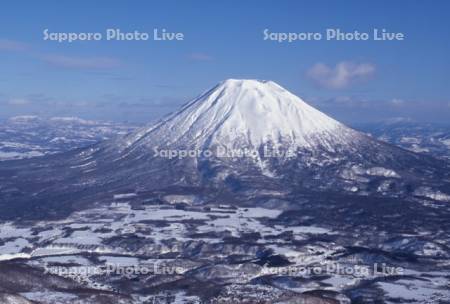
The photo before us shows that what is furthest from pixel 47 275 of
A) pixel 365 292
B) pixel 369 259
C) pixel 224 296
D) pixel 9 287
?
pixel 369 259

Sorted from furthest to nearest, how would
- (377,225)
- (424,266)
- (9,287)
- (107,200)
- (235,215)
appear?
(107,200), (235,215), (377,225), (424,266), (9,287)

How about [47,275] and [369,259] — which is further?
[369,259]

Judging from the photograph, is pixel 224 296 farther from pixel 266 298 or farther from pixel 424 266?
pixel 424 266

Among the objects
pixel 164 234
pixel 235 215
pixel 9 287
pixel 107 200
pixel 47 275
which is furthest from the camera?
pixel 107 200

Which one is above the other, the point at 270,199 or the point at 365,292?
the point at 270,199

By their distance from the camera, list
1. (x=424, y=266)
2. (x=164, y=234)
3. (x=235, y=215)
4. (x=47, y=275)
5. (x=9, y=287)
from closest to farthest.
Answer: (x=9, y=287) < (x=47, y=275) < (x=424, y=266) < (x=164, y=234) < (x=235, y=215)

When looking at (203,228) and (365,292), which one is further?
(203,228)

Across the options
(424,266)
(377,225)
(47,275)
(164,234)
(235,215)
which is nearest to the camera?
(47,275)

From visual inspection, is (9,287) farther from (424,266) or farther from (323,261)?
(424,266)

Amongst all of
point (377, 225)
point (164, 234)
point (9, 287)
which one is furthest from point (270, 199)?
point (9, 287)
